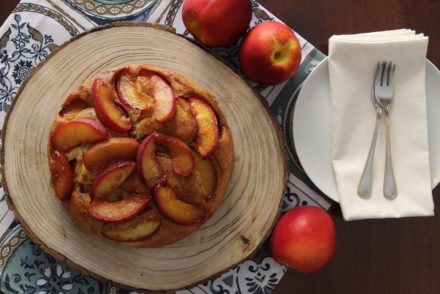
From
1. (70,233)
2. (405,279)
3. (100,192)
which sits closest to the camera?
(100,192)

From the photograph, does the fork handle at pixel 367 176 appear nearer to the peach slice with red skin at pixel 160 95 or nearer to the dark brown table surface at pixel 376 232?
the dark brown table surface at pixel 376 232

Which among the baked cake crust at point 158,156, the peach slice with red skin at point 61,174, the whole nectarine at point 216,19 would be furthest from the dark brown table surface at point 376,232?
the peach slice with red skin at point 61,174

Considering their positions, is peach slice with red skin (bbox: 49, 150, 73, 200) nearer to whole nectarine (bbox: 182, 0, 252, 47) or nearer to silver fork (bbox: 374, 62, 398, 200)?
whole nectarine (bbox: 182, 0, 252, 47)

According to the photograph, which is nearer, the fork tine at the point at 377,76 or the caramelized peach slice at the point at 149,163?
the caramelized peach slice at the point at 149,163

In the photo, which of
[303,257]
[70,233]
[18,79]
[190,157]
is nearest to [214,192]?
[190,157]

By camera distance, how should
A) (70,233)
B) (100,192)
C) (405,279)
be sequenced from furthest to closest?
(405,279)
(70,233)
(100,192)

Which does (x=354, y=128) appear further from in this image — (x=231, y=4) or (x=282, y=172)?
(x=231, y=4)
